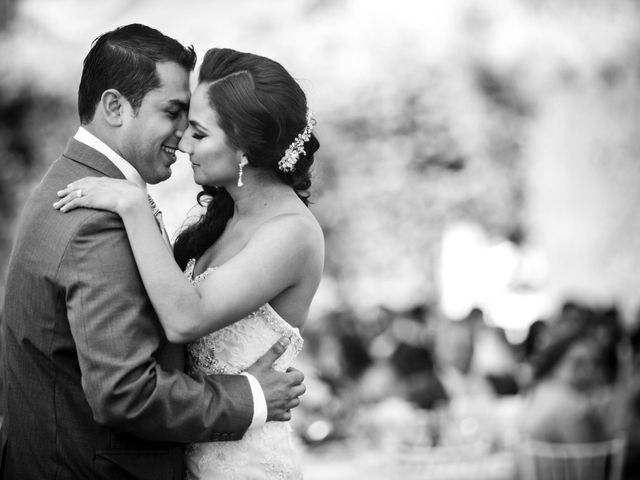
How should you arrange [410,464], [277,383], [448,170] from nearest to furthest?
[277,383]
[410,464]
[448,170]

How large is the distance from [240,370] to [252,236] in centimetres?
38

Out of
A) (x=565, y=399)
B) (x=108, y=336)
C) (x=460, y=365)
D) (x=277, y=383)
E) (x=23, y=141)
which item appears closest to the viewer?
(x=108, y=336)

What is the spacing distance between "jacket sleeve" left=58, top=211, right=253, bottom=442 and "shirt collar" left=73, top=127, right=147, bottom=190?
0.87ft

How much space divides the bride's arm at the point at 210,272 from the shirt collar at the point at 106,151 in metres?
0.15

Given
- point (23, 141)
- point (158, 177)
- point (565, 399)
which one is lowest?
point (565, 399)

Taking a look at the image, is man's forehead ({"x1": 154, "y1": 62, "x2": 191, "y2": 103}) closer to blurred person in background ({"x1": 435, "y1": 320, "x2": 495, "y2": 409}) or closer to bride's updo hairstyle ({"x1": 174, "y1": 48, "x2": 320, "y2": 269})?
bride's updo hairstyle ({"x1": 174, "y1": 48, "x2": 320, "y2": 269})

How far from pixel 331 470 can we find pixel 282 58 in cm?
575

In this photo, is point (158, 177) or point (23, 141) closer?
point (158, 177)

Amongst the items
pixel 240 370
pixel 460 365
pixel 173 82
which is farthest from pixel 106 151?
pixel 460 365

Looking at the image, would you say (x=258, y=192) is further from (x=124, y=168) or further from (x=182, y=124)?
(x=124, y=168)

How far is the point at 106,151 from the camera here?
236cm

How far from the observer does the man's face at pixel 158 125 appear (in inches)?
93.1

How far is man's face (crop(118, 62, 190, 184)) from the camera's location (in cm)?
237

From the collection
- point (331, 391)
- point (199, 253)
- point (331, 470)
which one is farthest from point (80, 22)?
point (199, 253)
